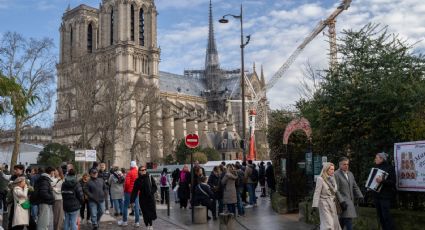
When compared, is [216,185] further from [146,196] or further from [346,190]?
[346,190]

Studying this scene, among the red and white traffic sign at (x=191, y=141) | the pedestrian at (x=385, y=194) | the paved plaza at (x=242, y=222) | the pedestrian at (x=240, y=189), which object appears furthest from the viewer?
the pedestrian at (x=240, y=189)

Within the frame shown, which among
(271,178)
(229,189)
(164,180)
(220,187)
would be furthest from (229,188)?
(164,180)

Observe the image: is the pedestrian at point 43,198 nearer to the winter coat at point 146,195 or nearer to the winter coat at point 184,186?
the winter coat at point 146,195

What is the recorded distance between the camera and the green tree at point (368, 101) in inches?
435

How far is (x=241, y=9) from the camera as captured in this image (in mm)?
24750

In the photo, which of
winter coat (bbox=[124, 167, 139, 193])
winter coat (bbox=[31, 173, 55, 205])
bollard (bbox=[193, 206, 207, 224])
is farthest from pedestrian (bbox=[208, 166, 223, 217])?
winter coat (bbox=[31, 173, 55, 205])

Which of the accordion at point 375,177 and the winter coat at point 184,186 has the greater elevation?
the accordion at point 375,177

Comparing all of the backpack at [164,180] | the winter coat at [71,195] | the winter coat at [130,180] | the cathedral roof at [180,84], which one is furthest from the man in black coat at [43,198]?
the cathedral roof at [180,84]

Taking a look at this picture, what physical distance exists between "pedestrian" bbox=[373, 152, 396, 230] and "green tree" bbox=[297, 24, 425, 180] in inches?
48.3

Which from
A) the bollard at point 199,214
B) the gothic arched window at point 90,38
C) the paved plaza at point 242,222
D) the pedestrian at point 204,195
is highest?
the gothic arched window at point 90,38

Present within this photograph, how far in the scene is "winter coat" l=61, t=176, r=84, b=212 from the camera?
37.6ft

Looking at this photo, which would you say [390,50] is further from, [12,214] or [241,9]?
[241,9]

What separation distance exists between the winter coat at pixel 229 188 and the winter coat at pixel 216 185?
29 cm

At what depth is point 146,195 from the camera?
13078 mm
